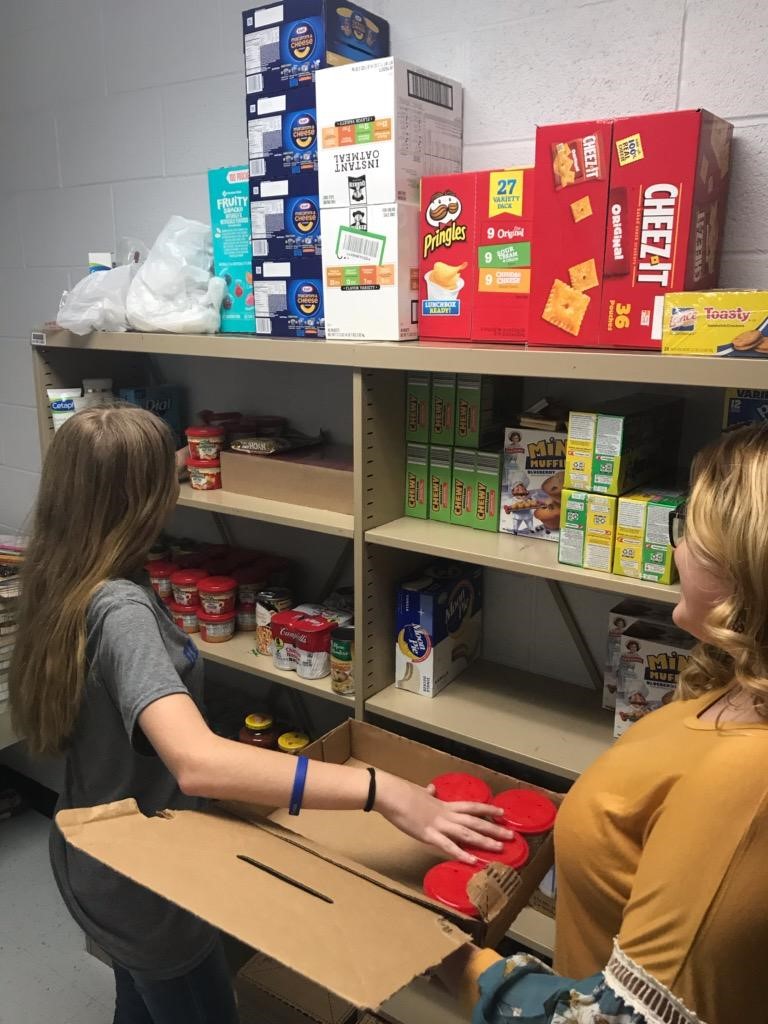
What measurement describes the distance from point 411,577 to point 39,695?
820mm

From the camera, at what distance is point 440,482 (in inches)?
67.3

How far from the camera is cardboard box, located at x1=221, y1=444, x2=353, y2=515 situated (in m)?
1.82

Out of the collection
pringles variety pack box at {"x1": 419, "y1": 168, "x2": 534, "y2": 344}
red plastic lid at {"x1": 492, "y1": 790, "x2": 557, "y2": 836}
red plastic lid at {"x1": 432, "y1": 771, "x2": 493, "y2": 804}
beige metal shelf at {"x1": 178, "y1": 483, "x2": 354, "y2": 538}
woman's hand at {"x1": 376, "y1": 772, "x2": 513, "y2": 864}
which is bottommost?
red plastic lid at {"x1": 432, "y1": 771, "x2": 493, "y2": 804}

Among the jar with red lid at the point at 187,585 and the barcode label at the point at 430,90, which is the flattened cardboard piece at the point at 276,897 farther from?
the barcode label at the point at 430,90

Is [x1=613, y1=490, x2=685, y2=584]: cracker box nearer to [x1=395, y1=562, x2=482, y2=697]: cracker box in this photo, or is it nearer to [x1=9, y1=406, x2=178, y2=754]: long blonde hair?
[x1=395, y1=562, x2=482, y2=697]: cracker box

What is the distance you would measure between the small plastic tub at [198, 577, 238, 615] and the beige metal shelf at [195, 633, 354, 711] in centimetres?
9

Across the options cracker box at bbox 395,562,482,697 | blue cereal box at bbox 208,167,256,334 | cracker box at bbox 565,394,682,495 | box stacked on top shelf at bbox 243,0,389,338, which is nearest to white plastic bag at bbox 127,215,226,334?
blue cereal box at bbox 208,167,256,334

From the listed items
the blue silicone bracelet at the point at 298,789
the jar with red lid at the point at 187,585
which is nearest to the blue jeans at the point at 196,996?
the blue silicone bracelet at the point at 298,789

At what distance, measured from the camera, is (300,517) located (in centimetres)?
178

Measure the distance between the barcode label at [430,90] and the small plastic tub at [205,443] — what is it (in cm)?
91

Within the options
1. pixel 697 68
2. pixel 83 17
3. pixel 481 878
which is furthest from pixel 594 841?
pixel 83 17

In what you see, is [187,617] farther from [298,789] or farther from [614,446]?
[614,446]

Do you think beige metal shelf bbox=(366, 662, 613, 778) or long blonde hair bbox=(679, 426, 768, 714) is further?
beige metal shelf bbox=(366, 662, 613, 778)

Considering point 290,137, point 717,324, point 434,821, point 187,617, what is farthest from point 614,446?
point 187,617
